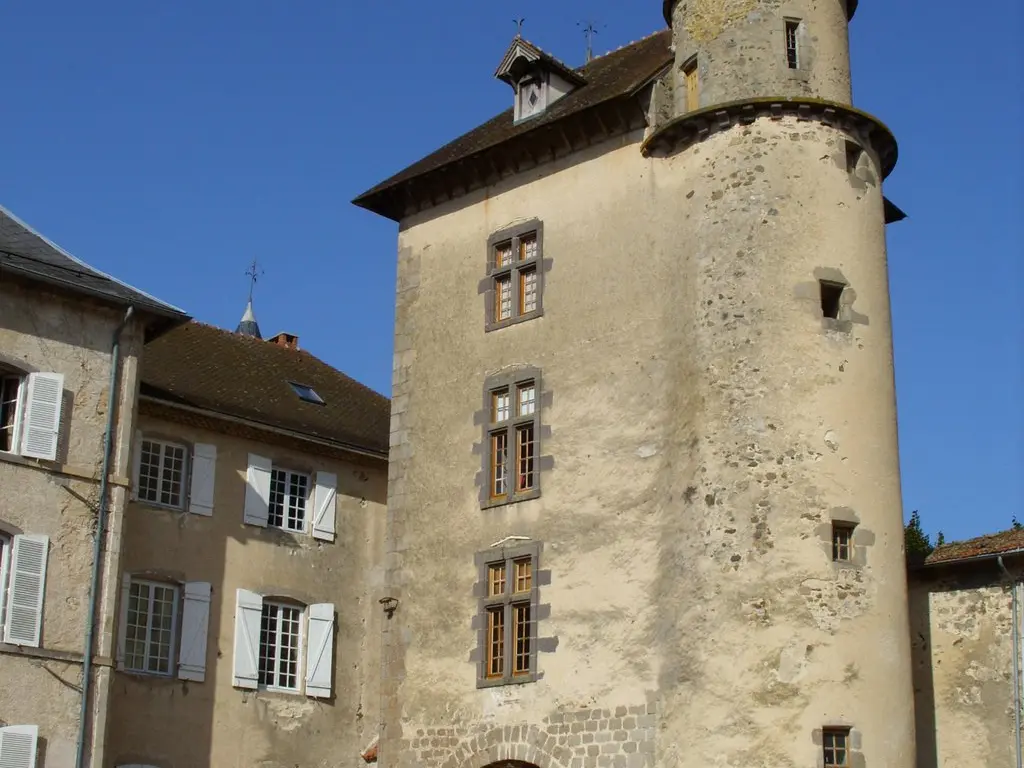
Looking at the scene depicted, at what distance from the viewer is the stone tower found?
1691cm

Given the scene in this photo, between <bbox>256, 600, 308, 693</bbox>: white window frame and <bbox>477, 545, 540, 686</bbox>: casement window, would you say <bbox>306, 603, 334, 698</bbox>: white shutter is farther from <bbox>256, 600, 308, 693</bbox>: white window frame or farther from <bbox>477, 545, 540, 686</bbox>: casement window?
<bbox>477, 545, 540, 686</bbox>: casement window

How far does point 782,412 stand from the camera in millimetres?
17391

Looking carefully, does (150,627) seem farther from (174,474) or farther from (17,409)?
(17,409)

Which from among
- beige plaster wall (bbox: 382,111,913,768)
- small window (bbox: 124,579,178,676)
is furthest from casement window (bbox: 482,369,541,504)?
small window (bbox: 124,579,178,676)

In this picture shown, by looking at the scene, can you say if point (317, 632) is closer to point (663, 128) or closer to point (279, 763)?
point (279, 763)

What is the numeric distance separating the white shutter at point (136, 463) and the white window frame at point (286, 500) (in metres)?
2.26

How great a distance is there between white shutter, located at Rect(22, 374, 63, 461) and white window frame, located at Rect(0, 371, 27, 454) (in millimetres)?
80

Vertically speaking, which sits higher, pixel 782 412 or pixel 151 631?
pixel 782 412

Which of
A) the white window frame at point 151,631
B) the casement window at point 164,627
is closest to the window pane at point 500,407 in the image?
the casement window at point 164,627

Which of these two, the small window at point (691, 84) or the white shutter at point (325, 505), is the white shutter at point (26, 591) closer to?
the white shutter at point (325, 505)

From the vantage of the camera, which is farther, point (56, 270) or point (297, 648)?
point (297, 648)

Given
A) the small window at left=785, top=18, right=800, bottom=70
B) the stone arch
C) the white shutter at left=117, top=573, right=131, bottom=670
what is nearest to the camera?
the stone arch

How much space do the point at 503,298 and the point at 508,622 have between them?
4.63 m

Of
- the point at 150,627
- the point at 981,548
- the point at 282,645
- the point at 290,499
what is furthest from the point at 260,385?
the point at 981,548
